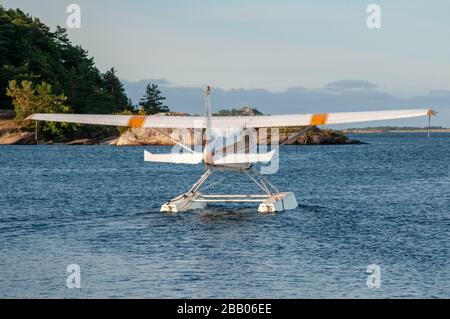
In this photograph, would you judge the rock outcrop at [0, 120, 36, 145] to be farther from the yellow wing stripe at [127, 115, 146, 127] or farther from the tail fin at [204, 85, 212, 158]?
the tail fin at [204, 85, 212, 158]

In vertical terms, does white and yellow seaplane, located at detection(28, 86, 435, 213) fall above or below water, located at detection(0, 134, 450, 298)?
above

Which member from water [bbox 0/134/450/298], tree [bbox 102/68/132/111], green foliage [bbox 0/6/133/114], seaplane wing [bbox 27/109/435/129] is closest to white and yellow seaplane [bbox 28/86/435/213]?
seaplane wing [bbox 27/109/435/129]

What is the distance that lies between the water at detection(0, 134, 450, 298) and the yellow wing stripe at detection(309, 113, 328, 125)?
4191 millimetres

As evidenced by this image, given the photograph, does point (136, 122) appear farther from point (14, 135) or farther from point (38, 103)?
point (14, 135)

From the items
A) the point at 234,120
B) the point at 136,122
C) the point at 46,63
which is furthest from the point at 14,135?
the point at 234,120

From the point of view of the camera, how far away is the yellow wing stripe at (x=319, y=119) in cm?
3406

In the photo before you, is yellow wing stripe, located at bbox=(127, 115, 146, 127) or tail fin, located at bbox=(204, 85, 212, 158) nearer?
tail fin, located at bbox=(204, 85, 212, 158)

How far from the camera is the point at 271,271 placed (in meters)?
23.4

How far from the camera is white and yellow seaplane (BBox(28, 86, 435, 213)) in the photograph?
32125 mm

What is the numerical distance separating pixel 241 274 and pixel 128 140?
365 feet

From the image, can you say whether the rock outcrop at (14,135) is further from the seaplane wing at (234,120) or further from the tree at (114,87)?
the seaplane wing at (234,120)

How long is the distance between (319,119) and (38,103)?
98033 millimetres
